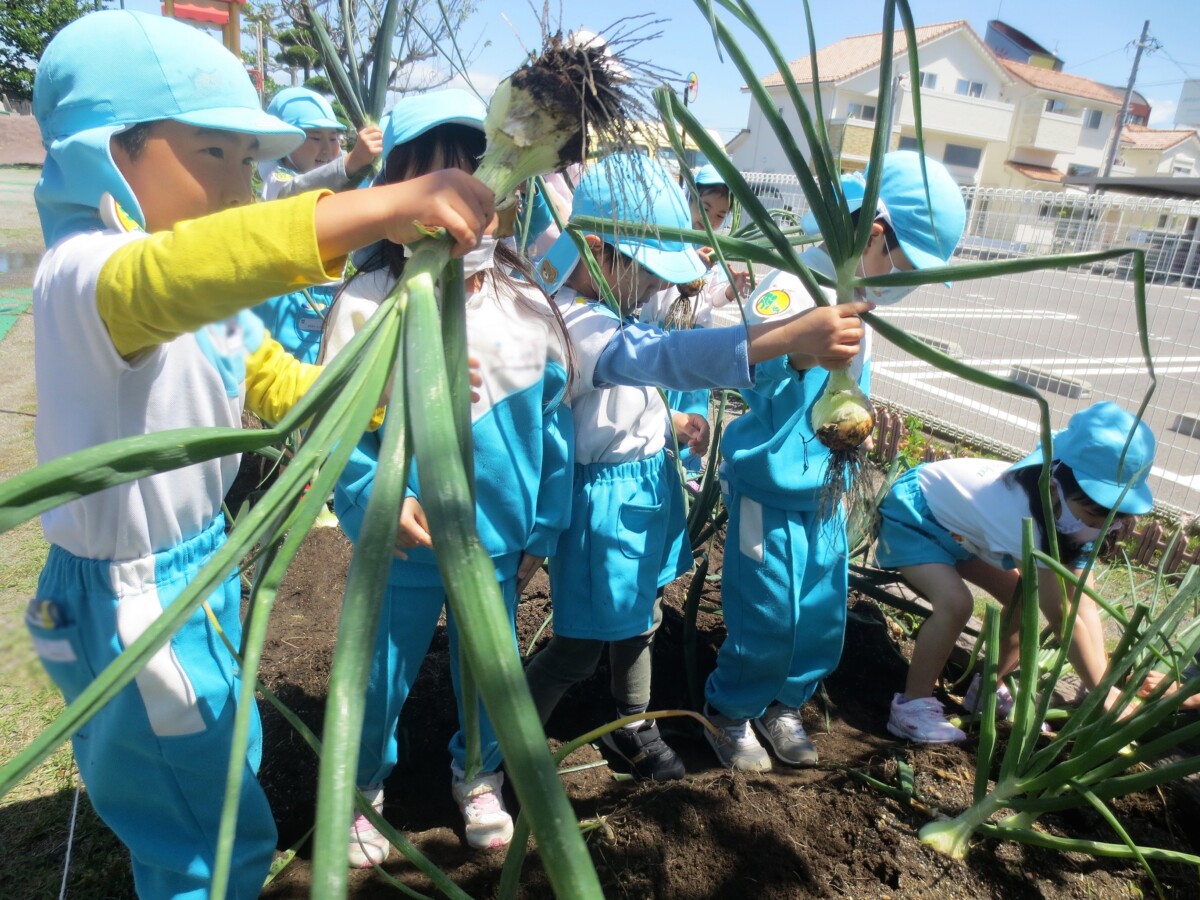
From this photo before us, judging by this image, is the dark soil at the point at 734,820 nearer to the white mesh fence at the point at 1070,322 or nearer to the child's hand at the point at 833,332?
the child's hand at the point at 833,332

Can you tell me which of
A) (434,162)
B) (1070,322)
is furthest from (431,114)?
(1070,322)

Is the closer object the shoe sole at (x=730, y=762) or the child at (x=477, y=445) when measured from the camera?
the child at (x=477, y=445)

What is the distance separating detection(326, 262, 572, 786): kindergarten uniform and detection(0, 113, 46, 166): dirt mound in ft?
96.7

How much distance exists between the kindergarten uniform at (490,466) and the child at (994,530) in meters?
1.19

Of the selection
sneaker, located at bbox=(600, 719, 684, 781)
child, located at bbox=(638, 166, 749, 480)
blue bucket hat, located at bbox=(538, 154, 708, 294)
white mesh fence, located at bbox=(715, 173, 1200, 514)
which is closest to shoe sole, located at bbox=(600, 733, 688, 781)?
sneaker, located at bbox=(600, 719, 684, 781)

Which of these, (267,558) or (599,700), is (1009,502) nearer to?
(599,700)

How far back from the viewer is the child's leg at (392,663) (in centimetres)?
171

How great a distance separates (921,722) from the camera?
85.7 inches

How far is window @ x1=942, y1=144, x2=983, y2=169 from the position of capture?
30.6 meters

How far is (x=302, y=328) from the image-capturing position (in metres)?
3.02

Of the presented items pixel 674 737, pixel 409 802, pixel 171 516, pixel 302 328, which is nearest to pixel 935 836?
pixel 674 737

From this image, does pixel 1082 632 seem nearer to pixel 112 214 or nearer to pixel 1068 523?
pixel 1068 523

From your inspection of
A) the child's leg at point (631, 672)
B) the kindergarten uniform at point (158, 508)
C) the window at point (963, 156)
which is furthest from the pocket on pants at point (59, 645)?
the window at point (963, 156)

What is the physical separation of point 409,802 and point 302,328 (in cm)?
180
